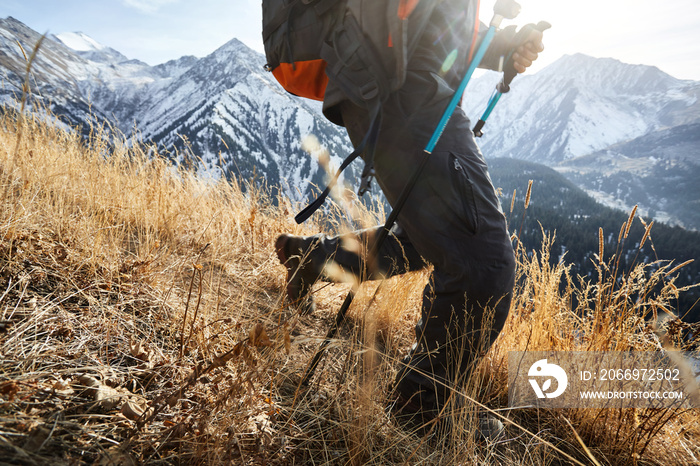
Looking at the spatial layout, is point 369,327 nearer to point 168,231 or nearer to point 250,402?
point 250,402

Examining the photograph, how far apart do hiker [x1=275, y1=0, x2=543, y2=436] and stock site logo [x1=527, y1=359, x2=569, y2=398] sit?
0.70 metres

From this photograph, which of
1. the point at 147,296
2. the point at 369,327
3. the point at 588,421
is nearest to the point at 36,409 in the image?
the point at 147,296

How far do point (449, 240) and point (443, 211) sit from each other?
0.13m

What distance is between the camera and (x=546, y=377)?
207cm

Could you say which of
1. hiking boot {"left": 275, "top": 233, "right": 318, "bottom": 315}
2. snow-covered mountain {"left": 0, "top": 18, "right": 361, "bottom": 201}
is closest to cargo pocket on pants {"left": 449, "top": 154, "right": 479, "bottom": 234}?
hiking boot {"left": 275, "top": 233, "right": 318, "bottom": 315}

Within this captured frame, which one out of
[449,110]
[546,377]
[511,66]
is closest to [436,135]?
[449,110]

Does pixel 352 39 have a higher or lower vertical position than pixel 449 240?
higher

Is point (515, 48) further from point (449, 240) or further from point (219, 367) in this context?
point (219, 367)

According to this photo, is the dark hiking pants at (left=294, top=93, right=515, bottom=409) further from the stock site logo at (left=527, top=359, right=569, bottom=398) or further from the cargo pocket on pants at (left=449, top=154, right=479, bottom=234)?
the stock site logo at (left=527, top=359, right=569, bottom=398)

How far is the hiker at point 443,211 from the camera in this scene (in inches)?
58.1

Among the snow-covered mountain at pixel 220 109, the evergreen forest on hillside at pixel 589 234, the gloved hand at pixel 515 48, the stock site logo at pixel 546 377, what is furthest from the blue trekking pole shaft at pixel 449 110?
the snow-covered mountain at pixel 220 109

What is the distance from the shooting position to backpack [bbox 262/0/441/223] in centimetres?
144

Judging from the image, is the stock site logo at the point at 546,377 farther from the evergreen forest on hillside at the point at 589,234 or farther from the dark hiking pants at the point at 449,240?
the evergreen forest on hillside at the point at 589,234

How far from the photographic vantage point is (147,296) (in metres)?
1.79
